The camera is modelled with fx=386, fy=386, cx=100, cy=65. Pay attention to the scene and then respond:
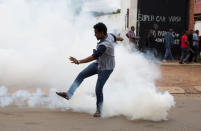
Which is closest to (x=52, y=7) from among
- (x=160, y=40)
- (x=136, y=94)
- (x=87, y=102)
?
(x=87, y=102)

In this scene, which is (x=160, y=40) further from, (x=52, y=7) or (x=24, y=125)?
(x=24, y=125)

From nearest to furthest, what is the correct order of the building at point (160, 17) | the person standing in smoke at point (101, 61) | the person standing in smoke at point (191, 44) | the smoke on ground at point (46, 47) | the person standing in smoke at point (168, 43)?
the person standing in smoke at point (101, 61) → the smoke on ground at point (46, 47) → the person standing in smoke at point (191, 44) → the person standing in smoke at point (168, 43) → the building at point (160, 17)

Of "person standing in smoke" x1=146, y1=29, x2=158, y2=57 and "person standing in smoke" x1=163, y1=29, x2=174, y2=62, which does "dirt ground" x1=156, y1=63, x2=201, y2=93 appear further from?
"person standing in smoke" x1=146, y1=29, x2=158, y2=57

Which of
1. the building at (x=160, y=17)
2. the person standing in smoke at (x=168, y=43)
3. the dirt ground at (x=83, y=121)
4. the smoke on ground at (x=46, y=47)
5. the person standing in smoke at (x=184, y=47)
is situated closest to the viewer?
the dirt ground at (x=83, y=121)

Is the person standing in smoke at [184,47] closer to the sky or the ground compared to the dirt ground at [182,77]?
closer to the sky

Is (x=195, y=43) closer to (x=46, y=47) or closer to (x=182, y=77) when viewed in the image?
(x=182, y=77)

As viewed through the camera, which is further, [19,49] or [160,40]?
[160,40]

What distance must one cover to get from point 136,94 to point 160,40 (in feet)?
40.5

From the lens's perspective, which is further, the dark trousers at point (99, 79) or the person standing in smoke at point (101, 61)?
the dark trousers at point (99, 79)

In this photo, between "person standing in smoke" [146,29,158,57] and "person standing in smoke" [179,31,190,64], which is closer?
"person standing in smoke" [179,31,190,64]

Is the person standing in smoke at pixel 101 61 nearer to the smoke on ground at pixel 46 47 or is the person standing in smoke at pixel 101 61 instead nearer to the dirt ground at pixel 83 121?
the dirt ground at pixel 83 121

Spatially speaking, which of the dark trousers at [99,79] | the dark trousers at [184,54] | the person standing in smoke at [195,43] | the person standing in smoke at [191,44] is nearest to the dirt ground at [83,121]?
the dark trousers at [99,79]

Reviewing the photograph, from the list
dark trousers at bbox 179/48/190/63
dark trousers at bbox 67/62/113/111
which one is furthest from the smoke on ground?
dark trousers at bbox 179/48/190/63

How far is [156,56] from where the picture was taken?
60.2 feet
